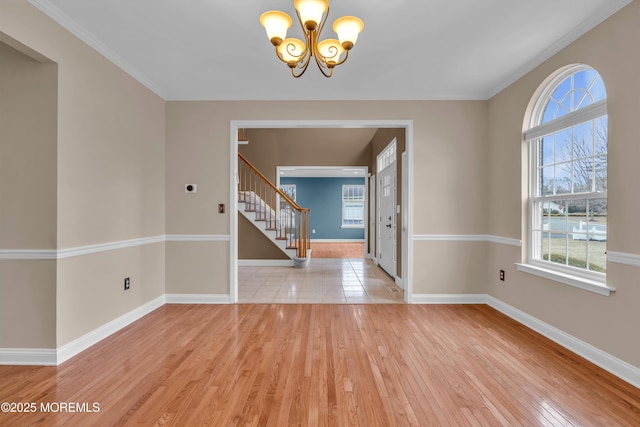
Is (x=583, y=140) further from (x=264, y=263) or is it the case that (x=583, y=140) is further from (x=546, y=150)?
(x=264, y=263)

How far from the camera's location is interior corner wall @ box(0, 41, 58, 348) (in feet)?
7.55

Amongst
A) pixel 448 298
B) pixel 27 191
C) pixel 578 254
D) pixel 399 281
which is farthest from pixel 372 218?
→ pixel 27 191

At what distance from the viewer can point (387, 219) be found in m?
5.86

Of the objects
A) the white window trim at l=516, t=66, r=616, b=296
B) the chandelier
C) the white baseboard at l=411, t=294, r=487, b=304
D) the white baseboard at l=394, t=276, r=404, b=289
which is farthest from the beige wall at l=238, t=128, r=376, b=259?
the chandelier

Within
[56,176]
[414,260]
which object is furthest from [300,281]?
[56,176]

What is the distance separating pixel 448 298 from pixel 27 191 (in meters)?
4.29

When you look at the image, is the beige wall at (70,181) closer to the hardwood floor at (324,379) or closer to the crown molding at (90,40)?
the crown molding at (90,40)

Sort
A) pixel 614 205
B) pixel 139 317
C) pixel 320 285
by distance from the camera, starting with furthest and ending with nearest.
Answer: pixel 320 285, pixel 139 317, pixel 614 205

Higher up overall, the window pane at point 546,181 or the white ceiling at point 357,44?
the white ceiling at point 357,44

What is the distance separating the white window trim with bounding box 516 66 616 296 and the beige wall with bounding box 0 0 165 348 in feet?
13.3

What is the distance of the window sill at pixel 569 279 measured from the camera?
2262 mm

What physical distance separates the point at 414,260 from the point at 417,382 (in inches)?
76.7

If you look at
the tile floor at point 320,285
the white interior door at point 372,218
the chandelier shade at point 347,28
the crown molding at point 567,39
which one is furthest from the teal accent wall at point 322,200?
the chandelier shade at point 347,28

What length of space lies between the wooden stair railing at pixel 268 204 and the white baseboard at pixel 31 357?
4297 mm
